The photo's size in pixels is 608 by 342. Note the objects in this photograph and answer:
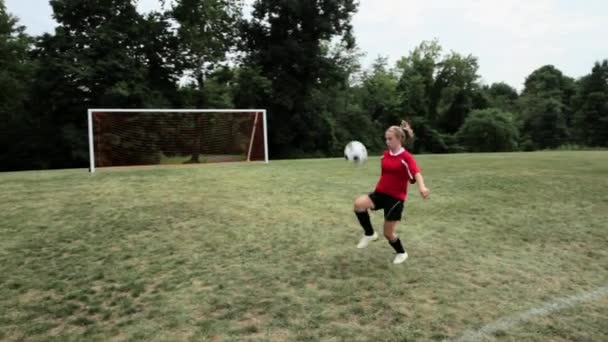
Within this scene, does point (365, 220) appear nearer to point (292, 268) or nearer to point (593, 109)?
point (292, 268)

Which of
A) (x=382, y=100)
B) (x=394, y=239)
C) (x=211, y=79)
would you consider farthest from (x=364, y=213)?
(x=382, y=100)

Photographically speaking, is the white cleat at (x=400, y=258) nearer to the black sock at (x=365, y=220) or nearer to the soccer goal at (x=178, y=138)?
the black sock at (x=365, y=220)

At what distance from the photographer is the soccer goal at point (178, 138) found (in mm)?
19266

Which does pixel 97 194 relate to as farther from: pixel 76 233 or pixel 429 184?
pixel 429 184

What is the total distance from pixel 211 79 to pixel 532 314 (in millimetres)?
33710

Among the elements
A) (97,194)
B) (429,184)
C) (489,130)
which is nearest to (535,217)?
(429,184)

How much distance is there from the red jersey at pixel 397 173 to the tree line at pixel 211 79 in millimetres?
26367

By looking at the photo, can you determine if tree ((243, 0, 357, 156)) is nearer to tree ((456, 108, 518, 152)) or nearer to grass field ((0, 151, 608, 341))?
tree ((456, 108, 518, 152))

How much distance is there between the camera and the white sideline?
3.81 metres

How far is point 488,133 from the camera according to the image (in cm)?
5175

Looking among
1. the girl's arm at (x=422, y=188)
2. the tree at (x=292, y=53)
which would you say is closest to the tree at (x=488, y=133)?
the tree at (x=292, y=53)

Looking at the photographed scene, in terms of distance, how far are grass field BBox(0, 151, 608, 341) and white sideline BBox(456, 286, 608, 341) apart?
0.02 m

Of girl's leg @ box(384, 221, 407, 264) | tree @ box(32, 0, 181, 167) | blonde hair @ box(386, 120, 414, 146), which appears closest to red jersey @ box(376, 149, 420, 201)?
blonde hair @ box(386, 120, 414, 146)

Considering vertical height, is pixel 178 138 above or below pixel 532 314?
above
